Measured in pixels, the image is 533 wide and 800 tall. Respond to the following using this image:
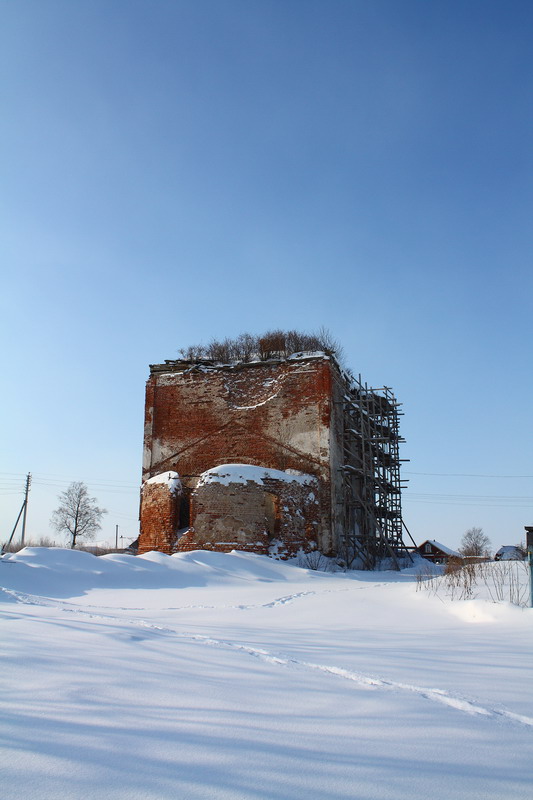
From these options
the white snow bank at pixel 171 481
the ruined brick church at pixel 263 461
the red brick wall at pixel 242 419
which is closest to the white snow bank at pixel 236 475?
the ruined brick church at pixel 263 461

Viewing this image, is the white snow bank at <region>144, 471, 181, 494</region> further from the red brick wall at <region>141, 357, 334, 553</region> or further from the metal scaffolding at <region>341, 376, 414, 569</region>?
the metal scaffolding at <region>341, 376, 414, 569</region>

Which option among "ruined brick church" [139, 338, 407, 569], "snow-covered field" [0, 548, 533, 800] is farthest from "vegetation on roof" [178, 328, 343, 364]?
"snow-covered field" [0, 548, 533, 800]

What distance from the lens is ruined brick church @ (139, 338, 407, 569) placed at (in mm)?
19359

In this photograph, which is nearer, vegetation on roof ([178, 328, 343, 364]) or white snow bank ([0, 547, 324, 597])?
white snow bank ([0, 547, 324, 597])

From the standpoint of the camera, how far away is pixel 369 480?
2628 centimetres

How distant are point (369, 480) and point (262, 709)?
2401 cm

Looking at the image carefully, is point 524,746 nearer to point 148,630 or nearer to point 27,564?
point 148,630

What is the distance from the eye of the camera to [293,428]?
22.6 metres

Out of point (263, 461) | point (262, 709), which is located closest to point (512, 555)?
point (263, 461)

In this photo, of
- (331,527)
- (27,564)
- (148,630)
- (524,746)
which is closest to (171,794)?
(524,746)

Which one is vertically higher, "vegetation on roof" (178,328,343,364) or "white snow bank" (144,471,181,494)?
"vegetation on roof" (178,328,343,364)

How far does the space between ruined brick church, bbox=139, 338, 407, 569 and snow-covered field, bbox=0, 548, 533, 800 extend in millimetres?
13016

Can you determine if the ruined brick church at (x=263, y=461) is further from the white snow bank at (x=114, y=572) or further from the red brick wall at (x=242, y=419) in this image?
the white snow bank at (x=114, y=572)

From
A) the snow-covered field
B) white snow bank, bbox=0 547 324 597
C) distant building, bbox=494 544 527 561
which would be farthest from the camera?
distant building, bbox=494 544 527 561
